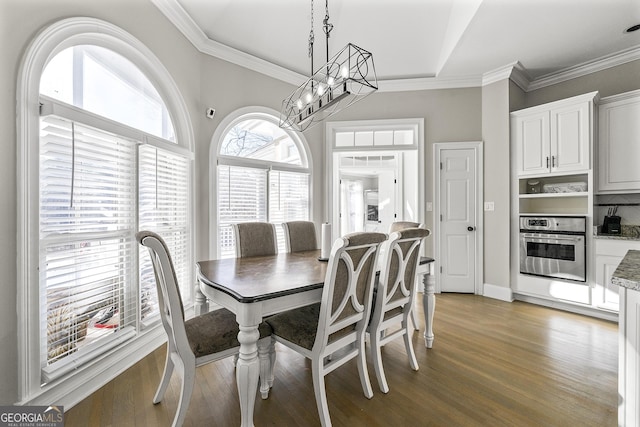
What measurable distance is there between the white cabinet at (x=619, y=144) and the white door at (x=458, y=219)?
125 centimetres

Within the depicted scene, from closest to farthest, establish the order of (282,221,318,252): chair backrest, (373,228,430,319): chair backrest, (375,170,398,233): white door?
(373,228,430,319): chair backrest → (282,221,318,252): chair backrest → (375,170,398,233): white door

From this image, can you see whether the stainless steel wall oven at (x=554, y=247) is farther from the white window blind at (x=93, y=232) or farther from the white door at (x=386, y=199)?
the white window blind at (x=93, y=232)

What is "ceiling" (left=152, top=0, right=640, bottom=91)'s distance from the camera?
2576 millimetres

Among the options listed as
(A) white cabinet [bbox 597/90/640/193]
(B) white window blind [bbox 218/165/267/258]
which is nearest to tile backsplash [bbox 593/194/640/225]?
(A) white cabinet [bbox 597/90/640/193]

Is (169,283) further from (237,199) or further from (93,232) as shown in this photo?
(237,199)

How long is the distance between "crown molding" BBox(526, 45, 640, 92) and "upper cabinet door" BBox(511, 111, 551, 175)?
0.77 metres

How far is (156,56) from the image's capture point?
2.39 metres

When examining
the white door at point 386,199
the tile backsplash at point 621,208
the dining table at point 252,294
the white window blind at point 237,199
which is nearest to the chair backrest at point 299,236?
the dining table at point 252,294

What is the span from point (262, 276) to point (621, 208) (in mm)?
4069

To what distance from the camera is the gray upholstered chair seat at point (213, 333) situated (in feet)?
4.74

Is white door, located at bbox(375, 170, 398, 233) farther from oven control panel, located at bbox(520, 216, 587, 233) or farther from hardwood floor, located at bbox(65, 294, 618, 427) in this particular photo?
hardwood floor, located at bbox(65, 294, 618, 427)

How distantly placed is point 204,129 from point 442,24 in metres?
2.85

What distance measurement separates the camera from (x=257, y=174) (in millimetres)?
3514

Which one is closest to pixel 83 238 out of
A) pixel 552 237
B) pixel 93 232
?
pixel 93 232
